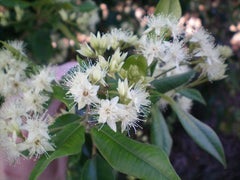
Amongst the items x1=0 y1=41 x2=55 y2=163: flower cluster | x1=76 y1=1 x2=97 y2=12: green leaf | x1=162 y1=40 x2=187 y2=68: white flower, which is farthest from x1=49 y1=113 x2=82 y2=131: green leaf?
x1=76 y1=1 x2=97 y2=12: green leaf

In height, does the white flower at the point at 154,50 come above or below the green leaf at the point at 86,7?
below

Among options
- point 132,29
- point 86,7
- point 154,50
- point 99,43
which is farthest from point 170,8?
point 132,29

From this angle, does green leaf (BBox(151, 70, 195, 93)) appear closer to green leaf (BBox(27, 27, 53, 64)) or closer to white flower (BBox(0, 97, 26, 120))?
white flower (BBox(0, 97, 26, 120))

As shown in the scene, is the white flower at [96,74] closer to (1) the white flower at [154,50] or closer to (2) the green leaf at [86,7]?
(1) the white flower at [154,50]

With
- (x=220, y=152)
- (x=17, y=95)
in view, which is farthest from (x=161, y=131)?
(x=17, y=95)

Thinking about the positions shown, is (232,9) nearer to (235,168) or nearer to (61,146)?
(235,168)

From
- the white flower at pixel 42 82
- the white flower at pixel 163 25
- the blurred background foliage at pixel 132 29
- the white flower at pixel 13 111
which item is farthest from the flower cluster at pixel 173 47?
the white flower at pixel 13 111

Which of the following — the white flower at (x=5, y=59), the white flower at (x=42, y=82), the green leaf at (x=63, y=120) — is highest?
the white flower at (x=5, y=59)
